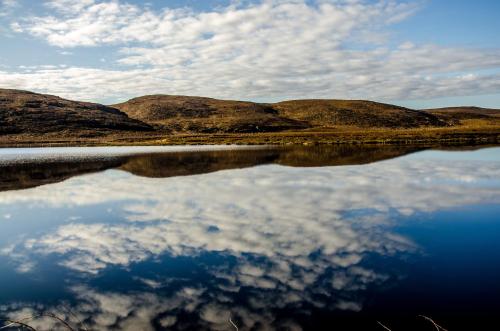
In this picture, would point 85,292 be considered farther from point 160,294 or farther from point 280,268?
point 280,268

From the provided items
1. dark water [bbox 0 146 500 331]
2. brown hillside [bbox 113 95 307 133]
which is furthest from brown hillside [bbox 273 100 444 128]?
dark water [bbox 0 146 500 331]

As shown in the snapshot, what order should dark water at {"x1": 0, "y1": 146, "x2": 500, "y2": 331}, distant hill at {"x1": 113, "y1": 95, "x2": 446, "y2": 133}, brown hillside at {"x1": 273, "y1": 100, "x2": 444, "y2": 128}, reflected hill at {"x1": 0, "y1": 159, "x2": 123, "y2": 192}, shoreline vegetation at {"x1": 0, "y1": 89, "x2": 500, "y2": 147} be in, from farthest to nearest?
brown hillside at {"x1": 273, "y1": 100, "x2": 444, "y2": 128}, distant hill at {"x1": 113, "y1": 95, "x2": 446, "y2": 133}, shoreline vegetation at {"x1": 0, "y1": 89, "x2": 500, "y2": 147}, reflected hill at {"x1": 0, "y1": 159, "x2": 123, "y2": 192}, dark water at {"x1": 0, "y1": 146, "x2": 500, "y2": 331}

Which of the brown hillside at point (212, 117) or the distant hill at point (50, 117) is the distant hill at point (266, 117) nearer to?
the brown hillside at point (212, 117)

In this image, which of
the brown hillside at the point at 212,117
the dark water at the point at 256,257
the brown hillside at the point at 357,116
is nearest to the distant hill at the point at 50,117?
the brown hillside at the point at 212,117

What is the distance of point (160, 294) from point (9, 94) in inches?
7254

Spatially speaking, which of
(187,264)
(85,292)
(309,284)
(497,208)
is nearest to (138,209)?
(187,264)

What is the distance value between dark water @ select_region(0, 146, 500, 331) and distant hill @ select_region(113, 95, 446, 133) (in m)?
124

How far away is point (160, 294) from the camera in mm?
9633

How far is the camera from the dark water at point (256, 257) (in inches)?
335

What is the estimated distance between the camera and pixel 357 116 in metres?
171

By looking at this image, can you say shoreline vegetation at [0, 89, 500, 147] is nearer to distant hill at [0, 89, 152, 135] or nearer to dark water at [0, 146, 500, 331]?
Result: distant hill at [0, 89, 152, 135]

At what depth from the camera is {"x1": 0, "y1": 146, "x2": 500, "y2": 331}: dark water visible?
852 cm

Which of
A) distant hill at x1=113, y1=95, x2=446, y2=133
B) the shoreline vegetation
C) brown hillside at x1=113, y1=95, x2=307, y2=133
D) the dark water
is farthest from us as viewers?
distant hill at x1=113, y1=95, x2=446, y2=133

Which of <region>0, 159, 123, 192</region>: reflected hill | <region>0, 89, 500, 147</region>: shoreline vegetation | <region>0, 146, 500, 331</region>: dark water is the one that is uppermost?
<region>0, 89, 500, 147</region>: shoreline vegetation
